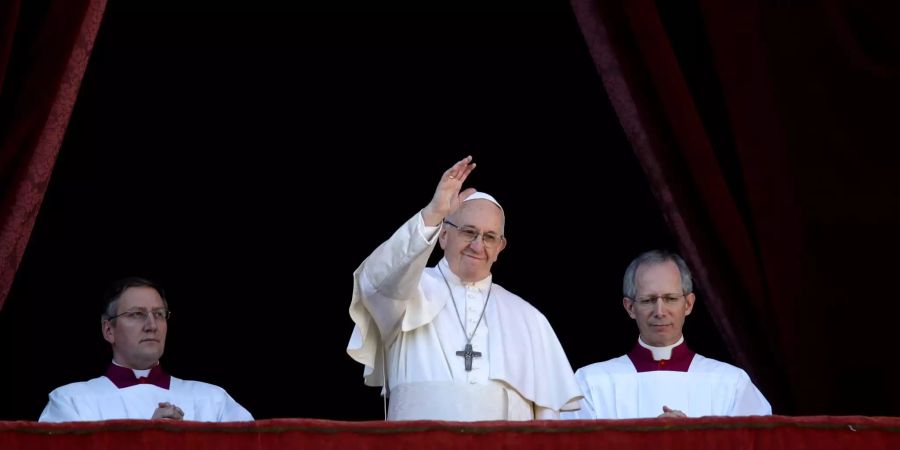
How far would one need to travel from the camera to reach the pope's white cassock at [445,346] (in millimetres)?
4512

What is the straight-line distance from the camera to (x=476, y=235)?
15.5 ft

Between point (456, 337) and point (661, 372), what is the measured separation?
0.70 meters

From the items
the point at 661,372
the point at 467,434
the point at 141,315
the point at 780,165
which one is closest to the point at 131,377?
the point at 141,315

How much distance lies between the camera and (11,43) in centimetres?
459

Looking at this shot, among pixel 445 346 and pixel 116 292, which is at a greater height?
pixel 116 292

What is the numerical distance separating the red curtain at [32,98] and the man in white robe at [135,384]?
1.63 ft

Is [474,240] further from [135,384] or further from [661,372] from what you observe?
[135,384]

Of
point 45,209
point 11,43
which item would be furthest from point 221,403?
point 45,209

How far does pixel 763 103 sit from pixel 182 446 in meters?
2.54

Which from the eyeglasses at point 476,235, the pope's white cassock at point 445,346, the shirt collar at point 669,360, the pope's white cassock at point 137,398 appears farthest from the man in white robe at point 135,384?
the shirt collar at point 669,360

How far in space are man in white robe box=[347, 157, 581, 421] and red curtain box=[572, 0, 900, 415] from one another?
605 millimetres

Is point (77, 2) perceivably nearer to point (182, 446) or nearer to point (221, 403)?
point (221, 403)

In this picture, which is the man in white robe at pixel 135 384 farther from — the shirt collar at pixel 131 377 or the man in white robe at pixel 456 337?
the man in white robe at pixel 456 337

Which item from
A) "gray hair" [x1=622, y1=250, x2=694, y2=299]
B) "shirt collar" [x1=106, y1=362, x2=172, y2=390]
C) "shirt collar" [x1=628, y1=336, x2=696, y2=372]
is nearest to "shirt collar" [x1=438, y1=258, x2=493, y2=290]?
"gray hair" [x1=622, y1=250, x2=694, y2=299]
